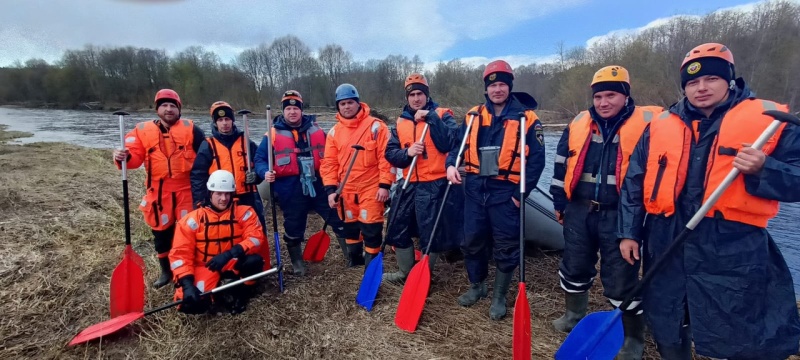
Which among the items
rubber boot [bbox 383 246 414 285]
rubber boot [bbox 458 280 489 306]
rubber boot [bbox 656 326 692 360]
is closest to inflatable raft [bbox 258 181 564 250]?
rubber boot [bbox 458 280 489 306]

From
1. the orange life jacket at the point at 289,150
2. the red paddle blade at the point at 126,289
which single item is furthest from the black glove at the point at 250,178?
the red paddle blade at the point at 126,289

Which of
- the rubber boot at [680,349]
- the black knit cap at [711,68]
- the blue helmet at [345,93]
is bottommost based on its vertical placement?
the rubber boot at [680,349]

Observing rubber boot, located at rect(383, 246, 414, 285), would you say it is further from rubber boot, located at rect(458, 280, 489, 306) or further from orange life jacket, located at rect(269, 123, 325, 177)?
orange life jacket, located at rect(269, 123, 325, 177)

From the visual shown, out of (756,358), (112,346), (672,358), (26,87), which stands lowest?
(112,346)

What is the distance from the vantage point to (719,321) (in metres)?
2.11

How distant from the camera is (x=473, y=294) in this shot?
3.67 metres

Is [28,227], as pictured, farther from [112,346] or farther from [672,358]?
[672,358]

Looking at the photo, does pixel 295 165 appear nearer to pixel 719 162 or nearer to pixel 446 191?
pixel 446 191

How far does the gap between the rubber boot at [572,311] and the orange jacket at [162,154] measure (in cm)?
371

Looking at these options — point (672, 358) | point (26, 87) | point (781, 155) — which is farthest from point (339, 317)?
point (26, 87)

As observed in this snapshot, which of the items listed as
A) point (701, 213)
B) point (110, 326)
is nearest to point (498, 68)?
point (701, 213)

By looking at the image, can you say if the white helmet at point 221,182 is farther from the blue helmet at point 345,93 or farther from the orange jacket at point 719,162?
the orange jacket at point 719,162

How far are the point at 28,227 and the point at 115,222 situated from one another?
37.4 inches

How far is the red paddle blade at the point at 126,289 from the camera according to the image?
3.35 meters
